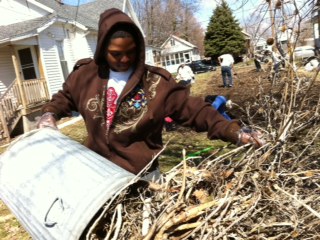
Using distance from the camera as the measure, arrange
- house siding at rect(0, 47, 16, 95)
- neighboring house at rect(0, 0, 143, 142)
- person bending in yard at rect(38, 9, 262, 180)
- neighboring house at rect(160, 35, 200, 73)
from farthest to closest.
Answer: neighboring house at rect(160, 35, 200, 73), house siding at rect(0, 47, 16, 95), neighboring house at rect(0, 0, 143, 142), person bending in yard at rect(38, 9, 262, 180)

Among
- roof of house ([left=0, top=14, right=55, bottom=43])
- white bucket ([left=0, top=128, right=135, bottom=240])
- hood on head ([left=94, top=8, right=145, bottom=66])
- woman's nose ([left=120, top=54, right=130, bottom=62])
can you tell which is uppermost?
roof of house ([left=0, top=14, right=55, bottom=43])

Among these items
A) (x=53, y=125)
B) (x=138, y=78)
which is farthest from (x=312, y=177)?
(x=53, y=125)

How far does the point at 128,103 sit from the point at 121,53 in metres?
0.31

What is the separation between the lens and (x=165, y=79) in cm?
249

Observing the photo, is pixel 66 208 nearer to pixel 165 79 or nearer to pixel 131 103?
pixel 131 103

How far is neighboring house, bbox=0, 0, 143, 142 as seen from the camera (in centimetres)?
1458

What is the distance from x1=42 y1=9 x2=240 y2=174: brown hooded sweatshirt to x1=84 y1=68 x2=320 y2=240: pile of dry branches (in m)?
0.59

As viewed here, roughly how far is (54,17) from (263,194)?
17473 millimetres

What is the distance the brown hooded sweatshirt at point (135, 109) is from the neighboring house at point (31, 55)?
11319 millimetres

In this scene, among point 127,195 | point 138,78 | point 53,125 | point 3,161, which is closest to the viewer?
point 127,195

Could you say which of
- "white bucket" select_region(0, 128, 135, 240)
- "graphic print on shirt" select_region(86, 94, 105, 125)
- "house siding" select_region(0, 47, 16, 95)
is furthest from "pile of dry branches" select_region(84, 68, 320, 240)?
"house siding" select_region(0, 47, 16, 95)

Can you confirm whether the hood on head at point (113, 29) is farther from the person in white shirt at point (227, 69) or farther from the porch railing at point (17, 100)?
the person in white shirt at point (227, 69)

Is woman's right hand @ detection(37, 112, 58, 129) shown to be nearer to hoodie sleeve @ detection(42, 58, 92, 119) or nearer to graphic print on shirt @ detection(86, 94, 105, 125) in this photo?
hoodie sleeve @ detection(42, 58, 92, 119)

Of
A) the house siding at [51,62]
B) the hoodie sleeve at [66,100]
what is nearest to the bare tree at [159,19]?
the house siding at [51,62]
